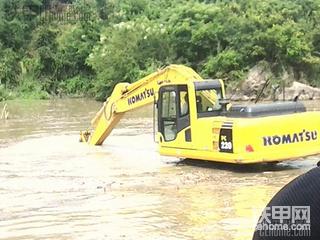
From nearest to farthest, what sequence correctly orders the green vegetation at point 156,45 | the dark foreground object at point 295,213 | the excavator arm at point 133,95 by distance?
1. the dark foreground object at point 295,213
2. the excavator arm at point 133,95
3. the green vegetation at point 156,45

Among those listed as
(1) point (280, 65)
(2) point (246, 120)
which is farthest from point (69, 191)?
(1) point (280, 65)

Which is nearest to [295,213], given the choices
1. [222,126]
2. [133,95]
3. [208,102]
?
[222,126]

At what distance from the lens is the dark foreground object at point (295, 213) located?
1396 millimetres

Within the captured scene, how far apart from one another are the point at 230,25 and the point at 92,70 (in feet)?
37.2

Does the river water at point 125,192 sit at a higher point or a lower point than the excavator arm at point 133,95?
lower

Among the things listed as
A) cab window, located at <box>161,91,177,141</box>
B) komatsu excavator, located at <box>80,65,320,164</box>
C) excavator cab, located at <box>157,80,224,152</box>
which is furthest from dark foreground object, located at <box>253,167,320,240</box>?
cab window, located at <box>161,91,177,141</box>

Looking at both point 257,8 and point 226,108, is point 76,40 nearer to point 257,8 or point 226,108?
point 257,8

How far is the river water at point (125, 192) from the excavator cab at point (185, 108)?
55 centimetres

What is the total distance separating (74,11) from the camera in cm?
5269

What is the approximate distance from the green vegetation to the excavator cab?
2339 centimetres

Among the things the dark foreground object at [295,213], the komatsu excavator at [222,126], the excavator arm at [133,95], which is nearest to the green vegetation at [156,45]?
the excavator arm at [133,95]

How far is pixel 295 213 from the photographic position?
1582mm

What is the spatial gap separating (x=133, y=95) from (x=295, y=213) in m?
11.9

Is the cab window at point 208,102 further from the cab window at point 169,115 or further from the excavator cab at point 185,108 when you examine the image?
the cab window at point 169,115
